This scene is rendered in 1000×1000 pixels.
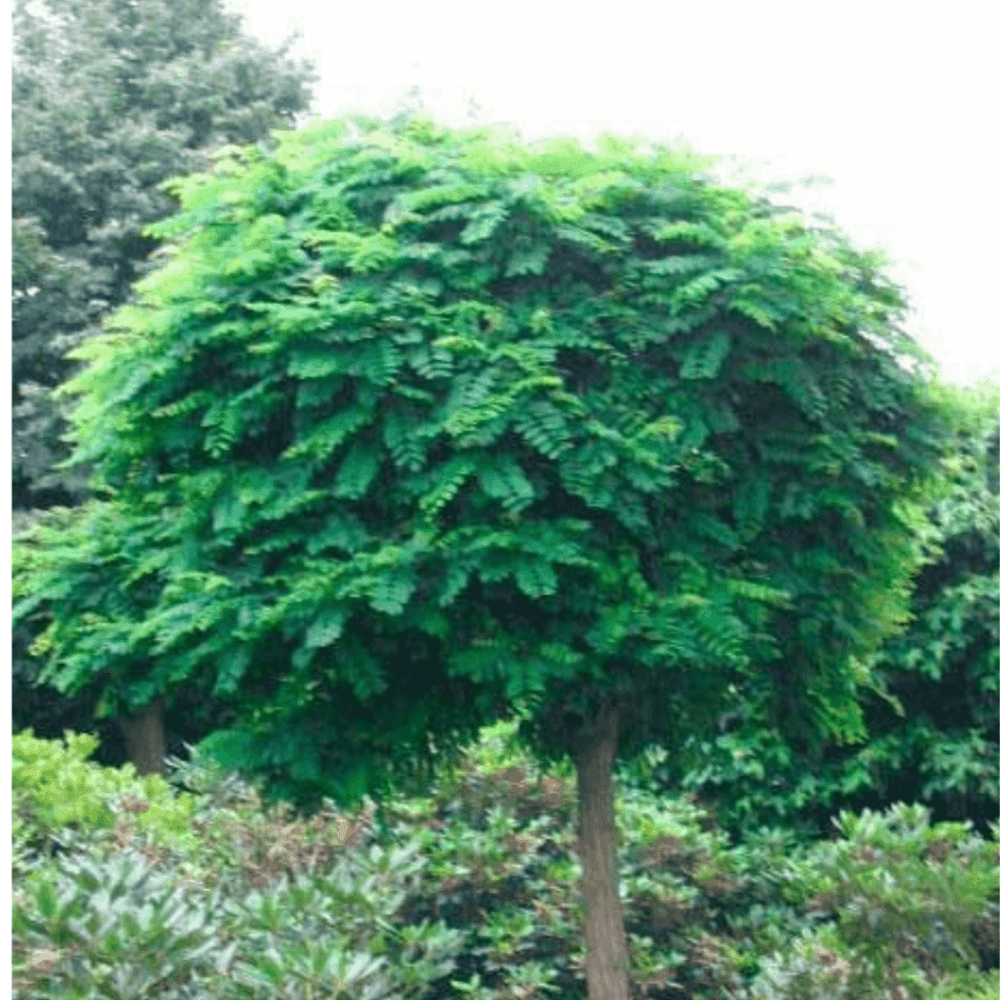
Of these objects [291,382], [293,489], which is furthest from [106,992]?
[291,382]

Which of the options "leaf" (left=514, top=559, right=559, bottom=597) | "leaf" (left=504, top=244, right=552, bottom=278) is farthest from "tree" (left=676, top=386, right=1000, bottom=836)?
"leaf" (left=504, top=244, right=552, bottom=278)

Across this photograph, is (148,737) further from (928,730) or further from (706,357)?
(706,357)

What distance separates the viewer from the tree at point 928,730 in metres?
9.56

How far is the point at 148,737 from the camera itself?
1277 cm

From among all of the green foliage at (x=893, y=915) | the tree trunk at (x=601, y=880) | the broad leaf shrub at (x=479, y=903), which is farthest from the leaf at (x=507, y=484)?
the green foliage at (x=893, y=915)

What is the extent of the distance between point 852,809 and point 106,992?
6169 mm

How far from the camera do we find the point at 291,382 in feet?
18.0

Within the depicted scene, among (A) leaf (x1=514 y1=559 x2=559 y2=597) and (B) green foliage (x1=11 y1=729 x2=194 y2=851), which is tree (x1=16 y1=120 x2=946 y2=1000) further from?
(B) green foliage (x1=11 y1=729 x2=194 y2=851)

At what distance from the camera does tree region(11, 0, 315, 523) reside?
1307 centimetres

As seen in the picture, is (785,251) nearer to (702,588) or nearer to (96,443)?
(702,588)

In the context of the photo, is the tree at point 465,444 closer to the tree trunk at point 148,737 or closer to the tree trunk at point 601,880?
the tree trunk at point 601,880

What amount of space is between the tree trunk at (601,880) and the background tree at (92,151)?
23.4ft

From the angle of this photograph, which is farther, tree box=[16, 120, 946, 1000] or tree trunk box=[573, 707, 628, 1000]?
tree trunk box=[573, 707, 628, 1000]

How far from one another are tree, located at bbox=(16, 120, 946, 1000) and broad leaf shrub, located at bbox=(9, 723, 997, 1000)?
0.66m
